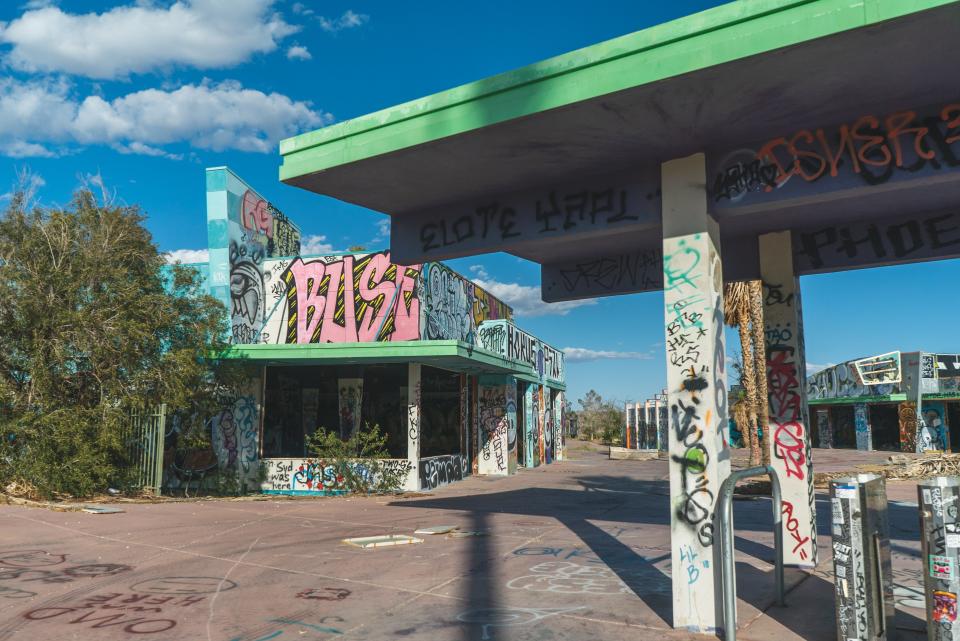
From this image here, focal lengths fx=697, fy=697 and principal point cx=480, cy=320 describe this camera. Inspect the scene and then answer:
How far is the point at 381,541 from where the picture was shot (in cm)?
927

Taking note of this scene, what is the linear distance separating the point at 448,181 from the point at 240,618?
4213 mm

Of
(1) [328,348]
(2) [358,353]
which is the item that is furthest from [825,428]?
(1) [328,348]

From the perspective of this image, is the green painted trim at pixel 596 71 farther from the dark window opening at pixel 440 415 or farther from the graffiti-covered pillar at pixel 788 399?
the dark window opening at pixel 440 415

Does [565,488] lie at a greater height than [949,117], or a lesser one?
lesser

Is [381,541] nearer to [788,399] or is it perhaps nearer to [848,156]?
[788,399]

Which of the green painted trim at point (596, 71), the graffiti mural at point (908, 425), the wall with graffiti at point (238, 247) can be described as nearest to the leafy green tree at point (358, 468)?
the wall with graffiti at point (238, 247)

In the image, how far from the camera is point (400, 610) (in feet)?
19.2

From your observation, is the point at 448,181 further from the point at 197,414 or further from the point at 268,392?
the point at 268,392

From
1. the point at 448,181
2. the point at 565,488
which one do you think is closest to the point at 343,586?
the point at 448,181

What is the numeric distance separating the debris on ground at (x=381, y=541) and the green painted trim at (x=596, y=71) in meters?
5.06

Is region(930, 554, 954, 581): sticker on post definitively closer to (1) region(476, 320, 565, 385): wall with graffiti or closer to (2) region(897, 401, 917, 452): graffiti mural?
(1) region(476, 320, 565, 385): wall with graffiti

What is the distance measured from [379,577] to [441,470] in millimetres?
11728

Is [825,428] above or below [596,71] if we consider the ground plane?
below

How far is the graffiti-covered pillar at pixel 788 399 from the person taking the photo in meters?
7.44
